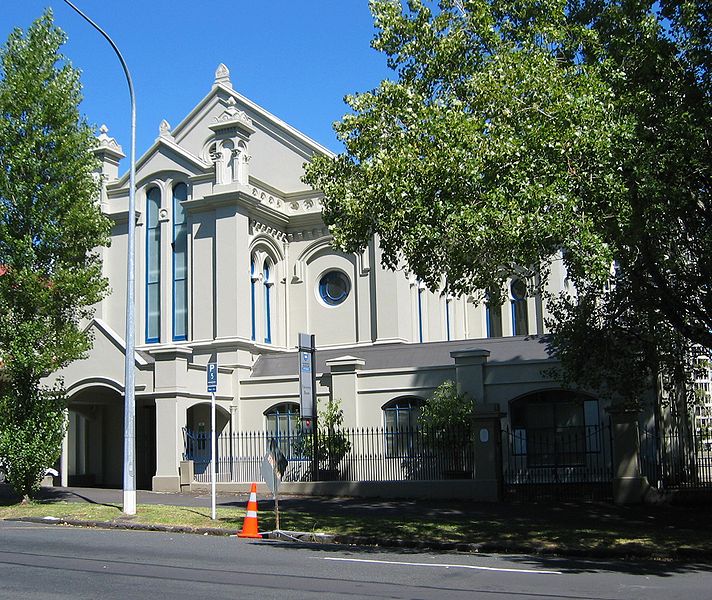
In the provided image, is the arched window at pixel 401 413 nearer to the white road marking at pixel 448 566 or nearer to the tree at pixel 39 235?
the tree at pixel 39 235

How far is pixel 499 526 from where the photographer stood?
16.6m

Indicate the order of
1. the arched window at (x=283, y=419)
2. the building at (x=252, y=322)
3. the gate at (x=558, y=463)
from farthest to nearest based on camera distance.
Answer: the arched window at (x=283, y=419), the building at (x=252, y=322), the gate at (x=558, y=463)

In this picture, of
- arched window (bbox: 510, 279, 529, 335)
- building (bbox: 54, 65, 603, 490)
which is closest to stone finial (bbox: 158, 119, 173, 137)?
building (bbox: 54, 65, 603, 490)

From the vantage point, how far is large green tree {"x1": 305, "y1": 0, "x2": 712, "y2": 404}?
13727 mm

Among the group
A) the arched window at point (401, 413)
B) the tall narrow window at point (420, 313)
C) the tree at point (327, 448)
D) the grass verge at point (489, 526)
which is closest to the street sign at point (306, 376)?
the tree at point (327, 448)

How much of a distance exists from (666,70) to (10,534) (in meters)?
13.8

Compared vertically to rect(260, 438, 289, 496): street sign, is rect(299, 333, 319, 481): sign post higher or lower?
higher

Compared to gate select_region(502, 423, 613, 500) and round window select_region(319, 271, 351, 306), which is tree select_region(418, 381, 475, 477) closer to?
gate select_region(502, 423, 613, 500)

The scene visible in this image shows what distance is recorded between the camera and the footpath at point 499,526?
13.9m

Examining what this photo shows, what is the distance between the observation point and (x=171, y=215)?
34594 millimetres

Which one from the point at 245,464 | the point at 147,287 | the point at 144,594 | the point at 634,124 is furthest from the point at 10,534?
the point at 147,287

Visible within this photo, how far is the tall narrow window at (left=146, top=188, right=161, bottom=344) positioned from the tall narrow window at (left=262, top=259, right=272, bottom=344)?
3.99m

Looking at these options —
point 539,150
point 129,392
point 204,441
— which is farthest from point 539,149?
point 204,441

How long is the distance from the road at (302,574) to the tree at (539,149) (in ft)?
14.9
